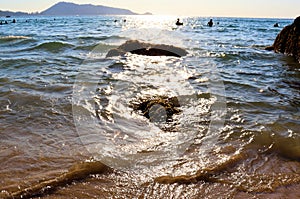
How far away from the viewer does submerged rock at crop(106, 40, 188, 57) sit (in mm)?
11895

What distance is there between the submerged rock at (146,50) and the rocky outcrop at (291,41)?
4.92 metres

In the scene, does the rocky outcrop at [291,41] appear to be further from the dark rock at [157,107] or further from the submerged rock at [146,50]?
the dark rock at [157,107]

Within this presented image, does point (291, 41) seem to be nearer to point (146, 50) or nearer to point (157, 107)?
point (146, 50)

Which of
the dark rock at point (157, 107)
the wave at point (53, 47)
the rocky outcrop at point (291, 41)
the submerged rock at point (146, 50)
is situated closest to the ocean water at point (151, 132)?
the dark rock at point (157, 107)

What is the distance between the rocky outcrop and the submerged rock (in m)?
4.92

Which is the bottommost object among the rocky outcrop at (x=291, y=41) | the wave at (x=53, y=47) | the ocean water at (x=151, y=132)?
the ocean water at (x=151, y=132)

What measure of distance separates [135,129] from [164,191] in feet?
5.77

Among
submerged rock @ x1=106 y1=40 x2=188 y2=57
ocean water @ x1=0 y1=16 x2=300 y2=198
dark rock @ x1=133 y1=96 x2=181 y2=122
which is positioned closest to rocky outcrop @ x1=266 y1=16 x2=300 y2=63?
ocean water @ x1=0 y1=16 x2=300 y2=198

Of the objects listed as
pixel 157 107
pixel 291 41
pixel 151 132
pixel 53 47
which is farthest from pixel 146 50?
pixel 151 132

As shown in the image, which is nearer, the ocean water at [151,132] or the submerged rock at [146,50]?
the ocean water at [151,132]

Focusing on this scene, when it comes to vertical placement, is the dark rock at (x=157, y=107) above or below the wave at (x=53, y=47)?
below

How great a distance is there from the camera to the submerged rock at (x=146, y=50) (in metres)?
11.9

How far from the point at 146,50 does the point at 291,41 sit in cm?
697

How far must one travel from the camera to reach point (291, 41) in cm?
1216
